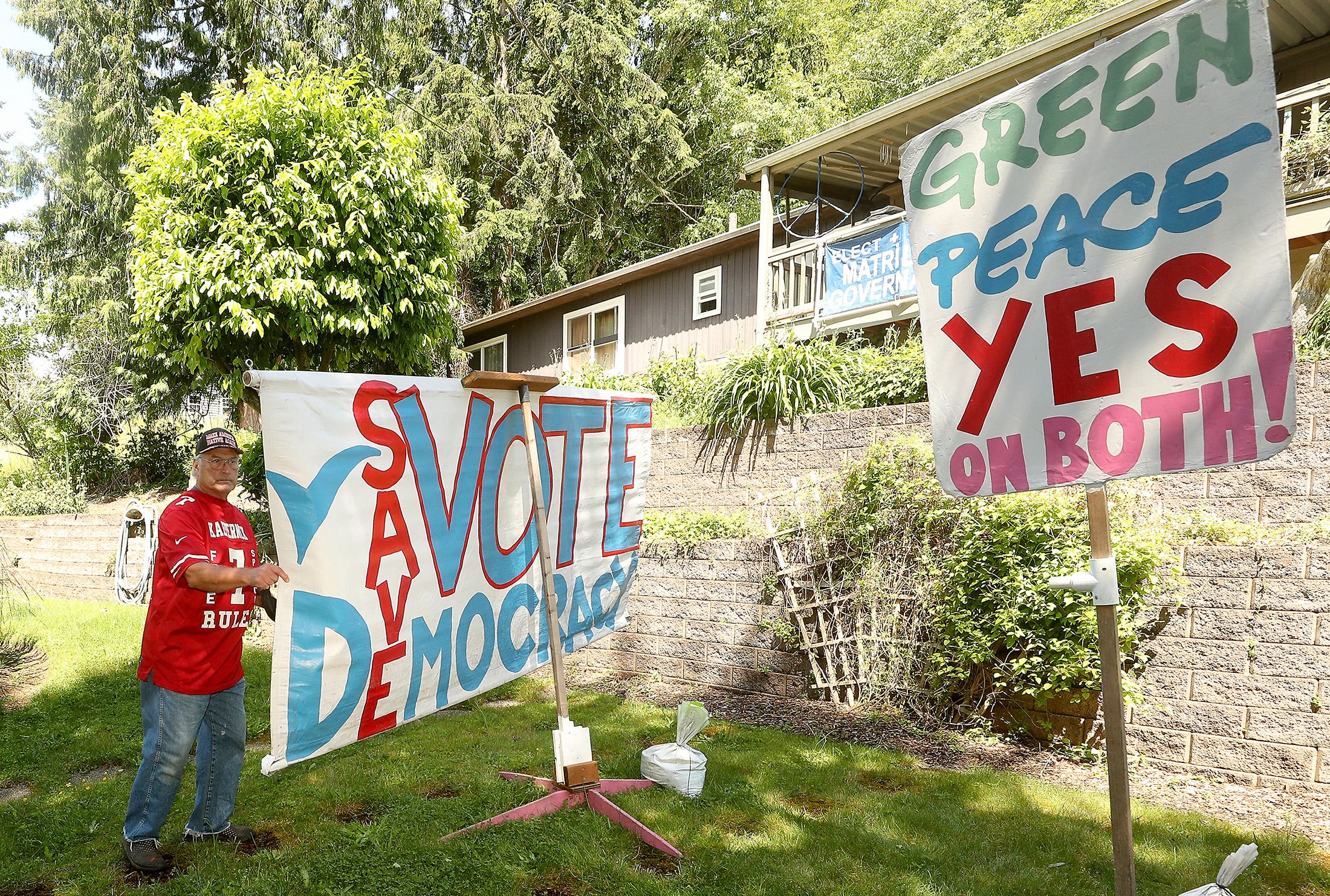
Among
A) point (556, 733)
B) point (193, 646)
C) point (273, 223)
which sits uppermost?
point (273, 223)

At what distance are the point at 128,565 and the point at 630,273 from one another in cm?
1025

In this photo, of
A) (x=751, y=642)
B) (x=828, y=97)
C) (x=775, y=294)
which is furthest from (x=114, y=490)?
(x=828, y=97)

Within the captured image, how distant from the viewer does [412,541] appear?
3.28m

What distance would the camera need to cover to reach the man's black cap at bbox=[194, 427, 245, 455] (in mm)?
3273

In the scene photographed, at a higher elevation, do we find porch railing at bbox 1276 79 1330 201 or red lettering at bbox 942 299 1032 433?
porch railing at bbox 1276 79 1330 201

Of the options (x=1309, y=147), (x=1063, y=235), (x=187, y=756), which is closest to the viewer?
Answer: (x=1063, y=235)

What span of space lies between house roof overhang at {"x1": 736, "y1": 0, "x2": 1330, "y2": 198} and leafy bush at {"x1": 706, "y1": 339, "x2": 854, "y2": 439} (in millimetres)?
2913

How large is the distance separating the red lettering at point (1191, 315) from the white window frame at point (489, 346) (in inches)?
730

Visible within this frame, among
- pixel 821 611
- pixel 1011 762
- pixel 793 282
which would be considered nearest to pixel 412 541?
pixel 821 611

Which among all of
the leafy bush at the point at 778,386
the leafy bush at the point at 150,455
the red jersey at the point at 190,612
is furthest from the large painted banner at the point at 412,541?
the leafy bush at the point at 150,455

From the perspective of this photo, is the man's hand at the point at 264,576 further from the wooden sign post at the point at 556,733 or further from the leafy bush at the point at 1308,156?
the leafy bush at the point at 1308,156

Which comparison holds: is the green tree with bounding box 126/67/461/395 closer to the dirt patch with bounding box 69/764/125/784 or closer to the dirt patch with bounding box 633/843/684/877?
the dirt patch with bounding box 69/764/125/784

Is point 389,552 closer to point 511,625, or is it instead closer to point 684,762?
point 511,625

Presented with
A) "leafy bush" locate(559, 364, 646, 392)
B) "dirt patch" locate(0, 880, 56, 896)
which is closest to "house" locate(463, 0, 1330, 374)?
"leafy bush" locate(559, 364, 646, 392)
